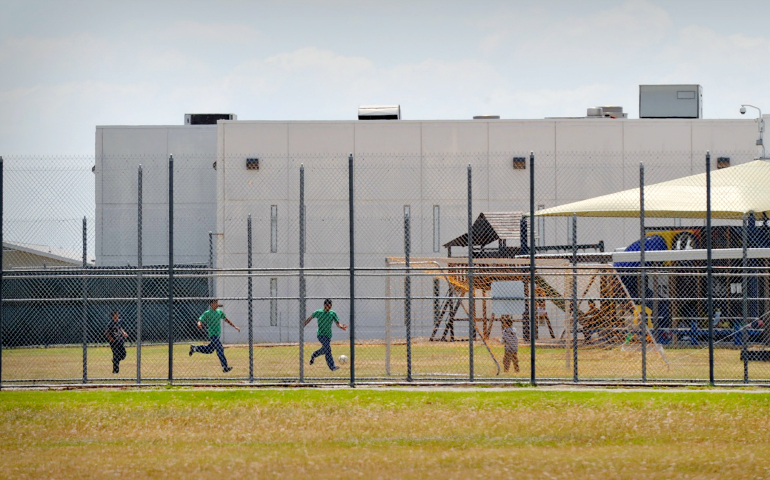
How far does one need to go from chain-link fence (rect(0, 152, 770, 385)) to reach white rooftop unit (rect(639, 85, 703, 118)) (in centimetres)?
456

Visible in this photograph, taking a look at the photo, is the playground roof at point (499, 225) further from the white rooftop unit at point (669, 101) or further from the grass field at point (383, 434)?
the grass field at point (383, 434)

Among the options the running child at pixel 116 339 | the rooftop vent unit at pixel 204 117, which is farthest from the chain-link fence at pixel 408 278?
the rooftop vent unit at pixel 204 117

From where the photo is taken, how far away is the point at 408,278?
1873cm

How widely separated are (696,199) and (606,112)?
1987 cm

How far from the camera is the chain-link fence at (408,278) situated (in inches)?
742

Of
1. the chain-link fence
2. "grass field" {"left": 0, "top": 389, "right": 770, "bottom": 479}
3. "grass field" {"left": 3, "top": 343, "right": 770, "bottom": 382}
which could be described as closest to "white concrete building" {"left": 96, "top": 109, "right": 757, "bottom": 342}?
the chain-link fence

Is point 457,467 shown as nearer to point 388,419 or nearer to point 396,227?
point 388,419

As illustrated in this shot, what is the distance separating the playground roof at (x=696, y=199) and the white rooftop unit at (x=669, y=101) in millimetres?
15072

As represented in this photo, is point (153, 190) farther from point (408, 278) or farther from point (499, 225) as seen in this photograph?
point (408, 278)

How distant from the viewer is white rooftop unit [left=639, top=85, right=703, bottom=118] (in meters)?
43.3

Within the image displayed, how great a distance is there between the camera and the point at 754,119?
128ft

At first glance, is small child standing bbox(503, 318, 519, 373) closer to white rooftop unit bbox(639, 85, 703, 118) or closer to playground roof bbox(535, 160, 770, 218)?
playground roof bbox(535, 160, 770, 218)

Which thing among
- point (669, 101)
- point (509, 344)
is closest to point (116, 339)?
point (509, 344)

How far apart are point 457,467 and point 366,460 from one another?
1080 millimetres
